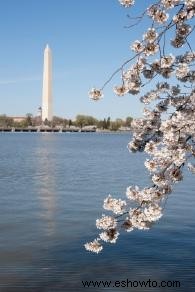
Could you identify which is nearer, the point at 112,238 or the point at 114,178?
the point at 112,238

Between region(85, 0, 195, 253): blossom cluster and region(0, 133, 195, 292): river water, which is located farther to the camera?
region(0, 133, 195, 292): river water

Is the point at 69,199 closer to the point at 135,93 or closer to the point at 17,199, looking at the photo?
the point at 17,199

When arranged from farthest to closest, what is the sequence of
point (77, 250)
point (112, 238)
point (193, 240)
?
point (193, 240) → point (77, 250) → point (112, 238)

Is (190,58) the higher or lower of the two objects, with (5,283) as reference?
higher

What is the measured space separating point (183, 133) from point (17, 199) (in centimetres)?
1847

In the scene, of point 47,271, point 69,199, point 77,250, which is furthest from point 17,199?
point 47,271

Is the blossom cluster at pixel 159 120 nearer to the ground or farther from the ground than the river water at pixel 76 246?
farther from the ground

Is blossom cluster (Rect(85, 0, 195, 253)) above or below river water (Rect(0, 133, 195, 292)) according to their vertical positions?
above

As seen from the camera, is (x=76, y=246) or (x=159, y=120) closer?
(x=159, y=120)

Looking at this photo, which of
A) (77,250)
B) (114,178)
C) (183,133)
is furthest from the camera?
(114,178)

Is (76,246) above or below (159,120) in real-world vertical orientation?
below

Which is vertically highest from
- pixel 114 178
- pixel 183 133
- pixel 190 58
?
pixel 190 58

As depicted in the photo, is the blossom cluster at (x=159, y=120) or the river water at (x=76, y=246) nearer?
the blossom cluster at (x=159, y=120)

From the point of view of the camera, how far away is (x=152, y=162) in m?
5.96
